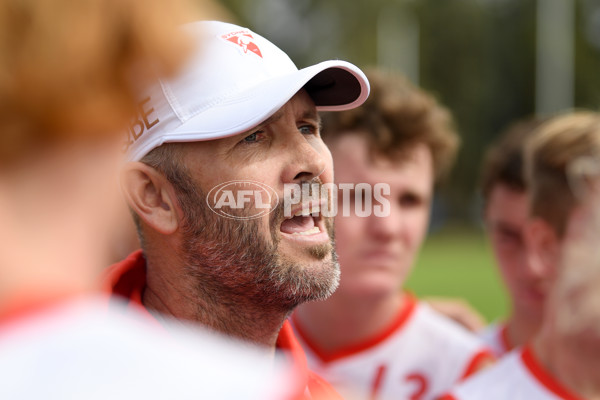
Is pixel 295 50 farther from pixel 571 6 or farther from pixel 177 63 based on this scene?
pixel 177 63

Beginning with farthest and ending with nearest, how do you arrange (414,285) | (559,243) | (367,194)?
(414,285) → (367,194) → (559,243)

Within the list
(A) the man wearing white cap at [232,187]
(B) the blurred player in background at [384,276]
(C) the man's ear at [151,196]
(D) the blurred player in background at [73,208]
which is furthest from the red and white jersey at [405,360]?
(D) the blurred player in background at [73,208]

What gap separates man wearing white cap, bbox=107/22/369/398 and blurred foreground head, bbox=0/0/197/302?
26.3 inches

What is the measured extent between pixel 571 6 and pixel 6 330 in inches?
1648

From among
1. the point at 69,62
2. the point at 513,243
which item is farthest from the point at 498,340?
the point at 69,62

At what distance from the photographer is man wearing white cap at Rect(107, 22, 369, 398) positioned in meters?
1.65

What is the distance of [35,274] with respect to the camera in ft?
2.97

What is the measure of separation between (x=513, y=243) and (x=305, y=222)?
261cm

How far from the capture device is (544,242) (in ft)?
10.6

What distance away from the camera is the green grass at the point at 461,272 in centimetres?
1753

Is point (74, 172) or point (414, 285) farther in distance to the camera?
point (414, 285)

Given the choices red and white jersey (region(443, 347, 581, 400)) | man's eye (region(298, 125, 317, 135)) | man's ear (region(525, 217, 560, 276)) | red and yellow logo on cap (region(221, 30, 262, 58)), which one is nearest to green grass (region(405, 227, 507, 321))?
man's ear (region(525, 217, 560, 276))

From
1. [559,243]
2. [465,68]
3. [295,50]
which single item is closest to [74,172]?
[559,243]

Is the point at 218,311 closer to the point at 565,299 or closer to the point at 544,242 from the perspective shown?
the point at 565,299
